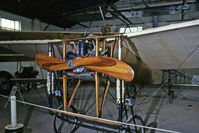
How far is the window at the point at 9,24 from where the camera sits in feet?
30.5

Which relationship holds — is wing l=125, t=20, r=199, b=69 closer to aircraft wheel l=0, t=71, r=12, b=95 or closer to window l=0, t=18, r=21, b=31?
aircraft wheel l=0, t=71, r=12, b=95

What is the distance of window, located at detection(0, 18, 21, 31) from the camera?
366 inches

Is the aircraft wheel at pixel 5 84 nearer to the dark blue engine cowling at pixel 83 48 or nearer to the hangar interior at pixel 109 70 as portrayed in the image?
the hangar interior at pixel 109 70

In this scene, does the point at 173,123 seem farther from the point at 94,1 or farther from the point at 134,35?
the point at 94,1

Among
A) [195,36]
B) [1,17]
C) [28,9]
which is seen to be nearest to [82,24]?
[28,9]

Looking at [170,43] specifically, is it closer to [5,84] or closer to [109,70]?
[109,70]

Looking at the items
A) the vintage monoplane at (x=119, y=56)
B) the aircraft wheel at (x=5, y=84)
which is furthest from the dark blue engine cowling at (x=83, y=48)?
the aircraft wheel at (x=5, y=84)

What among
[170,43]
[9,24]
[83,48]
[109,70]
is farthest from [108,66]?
[9,24]

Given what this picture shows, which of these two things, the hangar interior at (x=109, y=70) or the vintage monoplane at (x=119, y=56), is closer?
the vintage monoplane at (x=119, y=56)

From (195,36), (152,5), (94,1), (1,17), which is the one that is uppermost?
(94,1)

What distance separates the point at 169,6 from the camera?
353 inches

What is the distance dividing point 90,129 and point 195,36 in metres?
2.57

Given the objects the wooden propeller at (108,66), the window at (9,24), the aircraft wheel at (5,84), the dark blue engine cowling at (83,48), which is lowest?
the aircraft wheel at (5,84)

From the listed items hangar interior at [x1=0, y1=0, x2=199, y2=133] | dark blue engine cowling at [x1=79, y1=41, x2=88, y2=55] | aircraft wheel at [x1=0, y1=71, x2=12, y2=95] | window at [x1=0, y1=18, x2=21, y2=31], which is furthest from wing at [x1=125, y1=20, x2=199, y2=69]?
window at [x1=0, y1=18, x2=21, y2=31]
